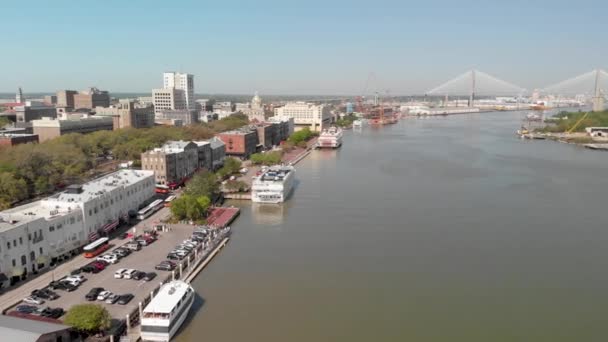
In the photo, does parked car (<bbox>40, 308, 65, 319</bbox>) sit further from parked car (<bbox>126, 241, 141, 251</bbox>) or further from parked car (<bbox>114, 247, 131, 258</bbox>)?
parked car (<bbox>126, 241, 141, 251</bbox>)

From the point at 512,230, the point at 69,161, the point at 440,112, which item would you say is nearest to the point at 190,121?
the point at 69,161

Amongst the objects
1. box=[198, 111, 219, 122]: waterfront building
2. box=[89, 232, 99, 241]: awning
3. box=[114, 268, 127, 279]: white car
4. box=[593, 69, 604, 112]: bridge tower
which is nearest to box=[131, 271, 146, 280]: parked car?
box=[114, 268, 127, 279]: white car

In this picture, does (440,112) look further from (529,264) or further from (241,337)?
(241,337)

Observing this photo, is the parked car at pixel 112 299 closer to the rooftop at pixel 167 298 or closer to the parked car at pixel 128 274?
the rooftop at pixel 167 298

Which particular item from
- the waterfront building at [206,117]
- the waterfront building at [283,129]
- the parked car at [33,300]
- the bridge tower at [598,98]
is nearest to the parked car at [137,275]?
the parked car at [33,300]

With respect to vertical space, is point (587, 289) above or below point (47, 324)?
below
